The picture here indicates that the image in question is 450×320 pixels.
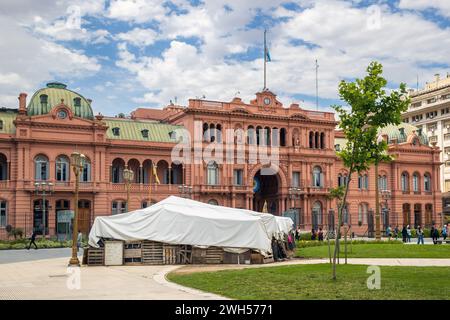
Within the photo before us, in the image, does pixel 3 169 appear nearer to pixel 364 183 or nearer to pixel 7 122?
pixel 7 122

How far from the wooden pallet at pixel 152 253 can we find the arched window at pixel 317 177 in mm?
46240

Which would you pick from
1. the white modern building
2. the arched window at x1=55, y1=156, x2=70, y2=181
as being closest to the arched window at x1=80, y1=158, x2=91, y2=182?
the arched window at x1=55, y1=156, x2=70, y2=181

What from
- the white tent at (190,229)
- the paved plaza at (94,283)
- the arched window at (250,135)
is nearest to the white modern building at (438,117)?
the arched window at (250,135)

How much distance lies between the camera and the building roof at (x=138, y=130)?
6712cm

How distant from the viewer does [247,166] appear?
70.1m

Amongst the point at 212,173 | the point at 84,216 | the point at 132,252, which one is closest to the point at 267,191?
the point at 212,173

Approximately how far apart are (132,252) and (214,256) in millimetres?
4253

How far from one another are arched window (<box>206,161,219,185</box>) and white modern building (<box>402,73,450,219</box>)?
183 feet

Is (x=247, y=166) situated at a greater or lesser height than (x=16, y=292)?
greater

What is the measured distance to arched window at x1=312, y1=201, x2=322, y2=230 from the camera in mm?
72938

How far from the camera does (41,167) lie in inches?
2373
